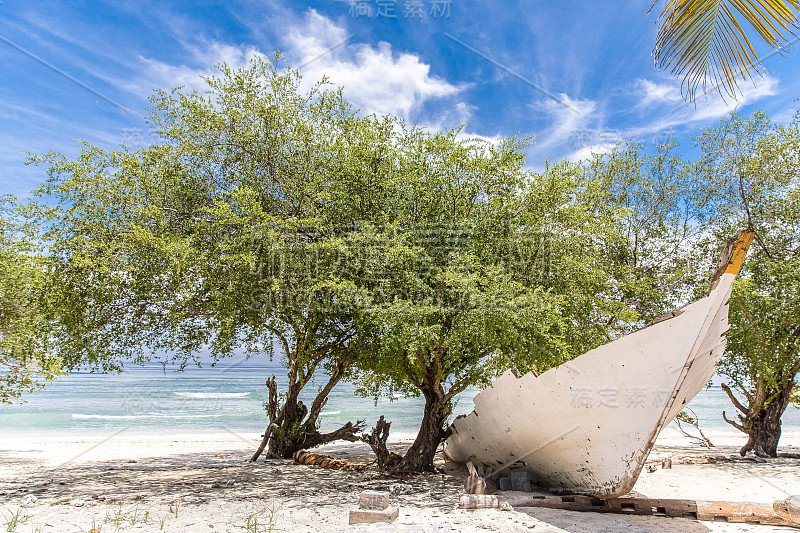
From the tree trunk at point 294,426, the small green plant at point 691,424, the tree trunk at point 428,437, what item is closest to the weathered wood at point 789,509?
the small green plant at point 691,424

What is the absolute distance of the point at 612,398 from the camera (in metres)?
7.49

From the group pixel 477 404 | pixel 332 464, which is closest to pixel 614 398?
pixel 477 404

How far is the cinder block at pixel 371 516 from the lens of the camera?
7.16 m

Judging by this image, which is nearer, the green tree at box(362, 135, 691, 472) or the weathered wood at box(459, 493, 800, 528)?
the weathered wood at box(459, 493, 800, 528)

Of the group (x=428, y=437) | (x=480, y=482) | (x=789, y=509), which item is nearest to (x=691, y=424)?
(x=428, y=437)

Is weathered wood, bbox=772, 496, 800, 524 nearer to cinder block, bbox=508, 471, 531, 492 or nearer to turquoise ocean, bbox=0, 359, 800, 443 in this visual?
cinder block, bbox=508, 471, 531, 492

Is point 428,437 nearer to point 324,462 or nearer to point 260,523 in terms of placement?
point 324,462

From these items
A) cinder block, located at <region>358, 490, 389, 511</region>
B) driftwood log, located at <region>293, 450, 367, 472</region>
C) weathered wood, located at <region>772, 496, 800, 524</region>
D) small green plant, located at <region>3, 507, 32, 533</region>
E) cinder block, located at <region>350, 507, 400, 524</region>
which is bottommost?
driftwood log, located at <region>293, 450, 367, 472</region>

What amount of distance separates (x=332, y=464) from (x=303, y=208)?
6.84 meters

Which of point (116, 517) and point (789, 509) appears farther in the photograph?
point (116, 517)

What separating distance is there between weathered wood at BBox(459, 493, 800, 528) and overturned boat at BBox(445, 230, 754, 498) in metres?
0.26

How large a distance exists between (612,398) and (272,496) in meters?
6.30

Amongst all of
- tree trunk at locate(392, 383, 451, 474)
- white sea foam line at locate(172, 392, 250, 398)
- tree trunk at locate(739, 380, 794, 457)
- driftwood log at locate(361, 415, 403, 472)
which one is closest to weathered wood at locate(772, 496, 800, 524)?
tree trunk at locate(392, 383, 451, 474)

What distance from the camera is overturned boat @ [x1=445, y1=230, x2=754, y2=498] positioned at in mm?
6949
